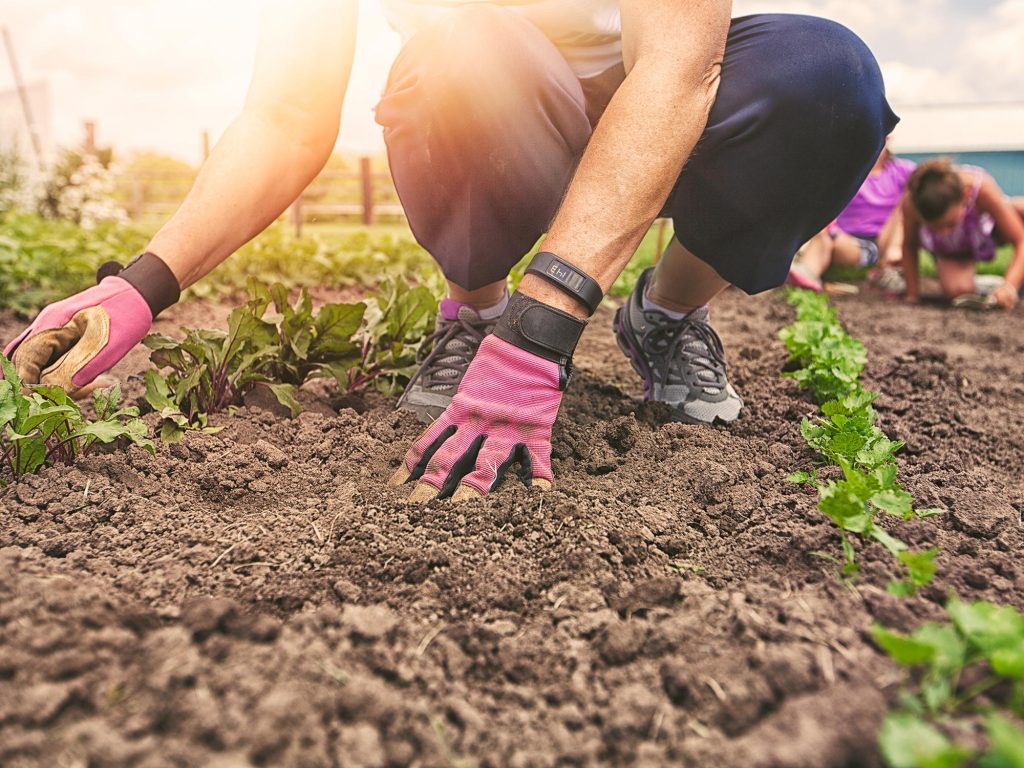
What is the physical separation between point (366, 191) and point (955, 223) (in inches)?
623

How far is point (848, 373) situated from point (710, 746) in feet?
6.43

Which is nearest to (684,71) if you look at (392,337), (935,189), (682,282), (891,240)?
(682,282)

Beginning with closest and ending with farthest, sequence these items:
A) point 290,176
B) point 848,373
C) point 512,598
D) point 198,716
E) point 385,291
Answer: point 198,716, point 512,598, point 290,176, point 848,373, point 385,291

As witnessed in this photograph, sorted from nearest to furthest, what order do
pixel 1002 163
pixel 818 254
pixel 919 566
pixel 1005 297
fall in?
pixel 919 566
pixel 1005 297
pixel 818 254
pixel 1002 163

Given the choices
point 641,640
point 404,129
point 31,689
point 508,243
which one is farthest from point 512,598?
point 404,129

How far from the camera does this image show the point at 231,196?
203 centimetres

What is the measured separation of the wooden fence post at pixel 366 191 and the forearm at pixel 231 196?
730 inches

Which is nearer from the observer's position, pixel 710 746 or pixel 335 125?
pixel 710 746

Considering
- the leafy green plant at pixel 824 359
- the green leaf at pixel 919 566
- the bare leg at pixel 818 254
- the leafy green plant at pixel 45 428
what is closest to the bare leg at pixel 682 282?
the leafy green plant at pixel 824 359

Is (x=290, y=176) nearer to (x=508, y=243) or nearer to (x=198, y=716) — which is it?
(x=508, y=243)

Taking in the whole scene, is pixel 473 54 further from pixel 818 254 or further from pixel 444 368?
pixel 818 254

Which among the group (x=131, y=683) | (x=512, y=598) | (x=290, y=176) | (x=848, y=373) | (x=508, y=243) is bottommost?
(x=848, y=373)

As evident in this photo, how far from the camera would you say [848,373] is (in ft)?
8.53

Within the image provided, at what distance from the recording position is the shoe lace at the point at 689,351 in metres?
2.42
